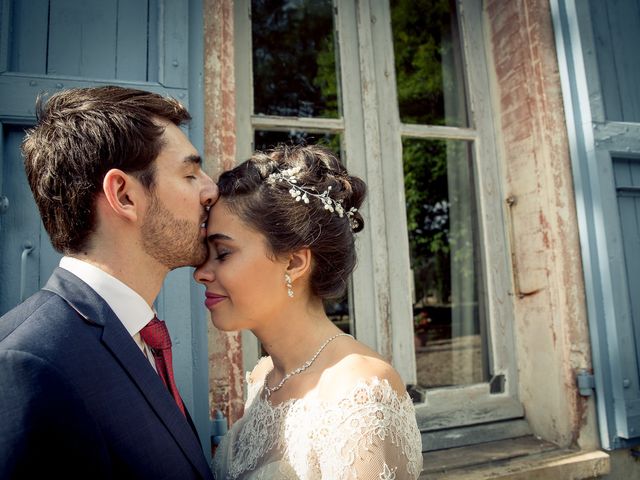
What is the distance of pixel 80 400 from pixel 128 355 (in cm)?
19

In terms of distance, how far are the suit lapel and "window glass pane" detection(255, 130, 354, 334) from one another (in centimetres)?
163

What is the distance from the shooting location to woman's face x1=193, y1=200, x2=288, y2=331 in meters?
1.63

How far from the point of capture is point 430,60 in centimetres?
338

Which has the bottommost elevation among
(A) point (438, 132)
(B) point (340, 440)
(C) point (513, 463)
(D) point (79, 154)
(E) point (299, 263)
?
(C) point (513, 463)

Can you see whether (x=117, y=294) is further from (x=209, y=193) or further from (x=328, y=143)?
(x=328, y=143)

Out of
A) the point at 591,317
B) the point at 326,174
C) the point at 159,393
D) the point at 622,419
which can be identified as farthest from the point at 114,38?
the point at 622,419

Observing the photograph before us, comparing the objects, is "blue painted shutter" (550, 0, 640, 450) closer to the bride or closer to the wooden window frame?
the wooden window frame

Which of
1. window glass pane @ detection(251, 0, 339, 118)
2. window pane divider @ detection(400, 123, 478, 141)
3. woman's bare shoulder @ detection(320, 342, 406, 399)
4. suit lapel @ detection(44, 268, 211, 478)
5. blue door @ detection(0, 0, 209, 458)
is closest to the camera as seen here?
suit lapel @ detection(44, 268, 211, 478)

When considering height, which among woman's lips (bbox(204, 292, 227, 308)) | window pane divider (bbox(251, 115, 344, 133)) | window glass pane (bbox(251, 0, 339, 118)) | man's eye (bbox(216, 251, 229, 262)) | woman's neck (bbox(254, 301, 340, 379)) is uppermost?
window glass pane (bbox(251, 0, 339, 118))

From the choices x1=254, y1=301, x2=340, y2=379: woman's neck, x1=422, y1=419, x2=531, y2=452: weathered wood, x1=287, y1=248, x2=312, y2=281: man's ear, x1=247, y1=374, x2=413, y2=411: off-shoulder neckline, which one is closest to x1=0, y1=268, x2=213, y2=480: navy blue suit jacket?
x1=247, y1=374, x2=413, y2=411: off-shoulder neckline

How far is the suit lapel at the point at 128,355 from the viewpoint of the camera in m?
1.21

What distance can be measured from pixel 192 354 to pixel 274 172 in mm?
891

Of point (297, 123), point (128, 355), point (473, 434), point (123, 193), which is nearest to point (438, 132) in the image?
point (297, 123)

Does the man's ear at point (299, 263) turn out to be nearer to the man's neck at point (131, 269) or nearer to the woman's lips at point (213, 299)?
the woman's lips at point (213, 299)
